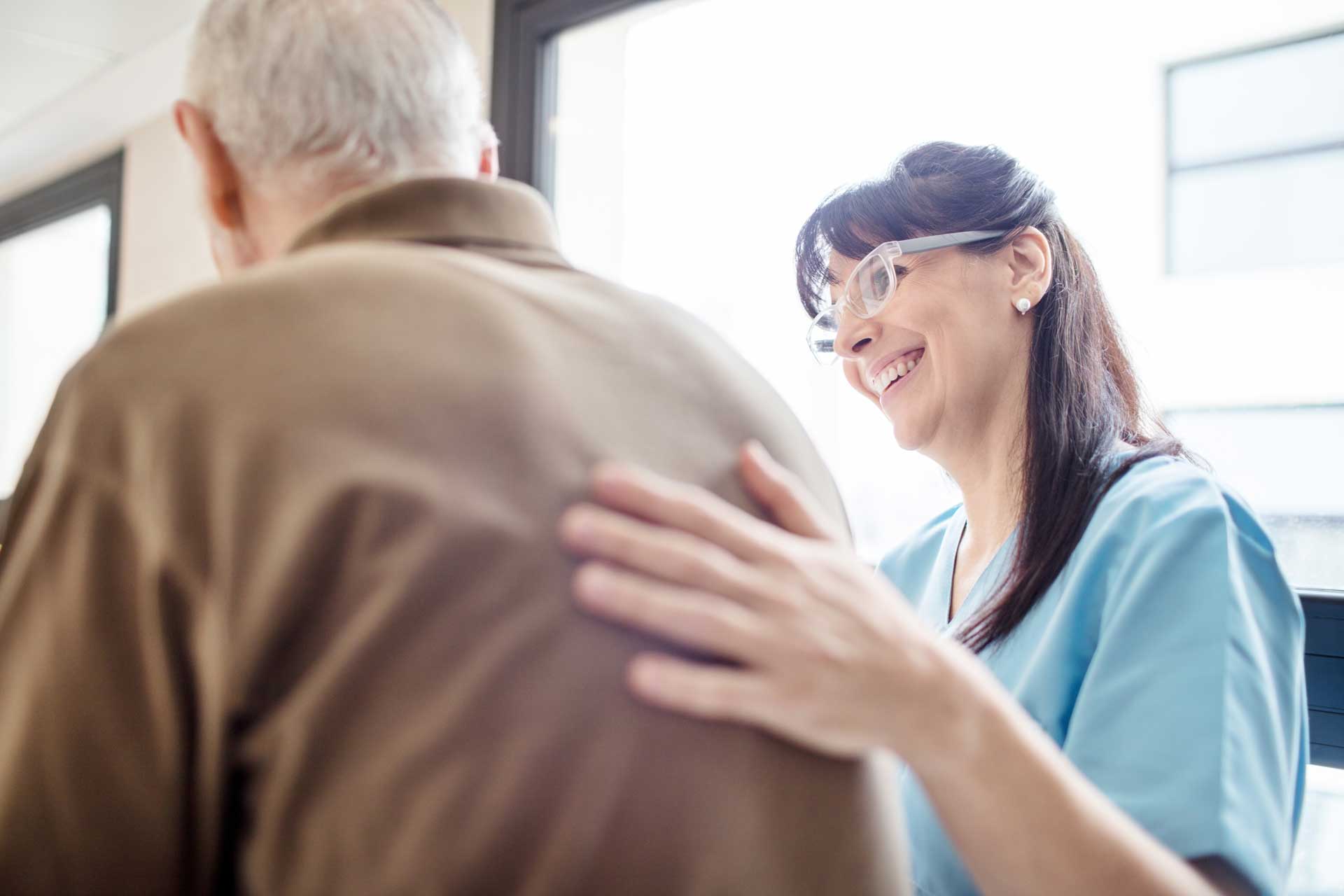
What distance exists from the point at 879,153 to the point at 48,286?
14.1ft

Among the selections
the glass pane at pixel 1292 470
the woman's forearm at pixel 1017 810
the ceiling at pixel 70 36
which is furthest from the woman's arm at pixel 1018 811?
the ceiling at pixel 70 36

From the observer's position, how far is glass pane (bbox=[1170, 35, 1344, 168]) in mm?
2107

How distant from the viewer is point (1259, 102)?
2498 millimetres

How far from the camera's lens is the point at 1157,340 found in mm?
2658

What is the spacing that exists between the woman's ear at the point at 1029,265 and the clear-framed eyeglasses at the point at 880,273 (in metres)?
0.03

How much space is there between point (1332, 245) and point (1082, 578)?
1534 mm

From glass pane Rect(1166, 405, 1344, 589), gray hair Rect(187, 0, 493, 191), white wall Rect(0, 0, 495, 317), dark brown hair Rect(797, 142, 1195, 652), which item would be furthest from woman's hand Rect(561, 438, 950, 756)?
white wall Rect(0, 0, 495, 317)

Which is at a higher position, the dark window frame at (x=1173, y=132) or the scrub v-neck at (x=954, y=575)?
the dark window frame at (x=1173, y=132)

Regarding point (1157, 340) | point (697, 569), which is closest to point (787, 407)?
point (697, 569)

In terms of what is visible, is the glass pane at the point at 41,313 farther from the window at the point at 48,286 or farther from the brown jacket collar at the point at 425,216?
the brown jacket collar at the point at 425,216

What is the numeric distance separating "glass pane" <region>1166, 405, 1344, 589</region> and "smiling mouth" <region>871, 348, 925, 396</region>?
58 cm

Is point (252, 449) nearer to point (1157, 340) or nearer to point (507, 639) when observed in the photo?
point (507, 639)

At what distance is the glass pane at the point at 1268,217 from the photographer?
208 cm

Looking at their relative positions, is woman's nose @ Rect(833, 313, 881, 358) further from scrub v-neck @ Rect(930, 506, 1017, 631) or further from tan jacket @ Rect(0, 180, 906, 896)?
tan jacket @ Rect(0, 180, 906, 896)
